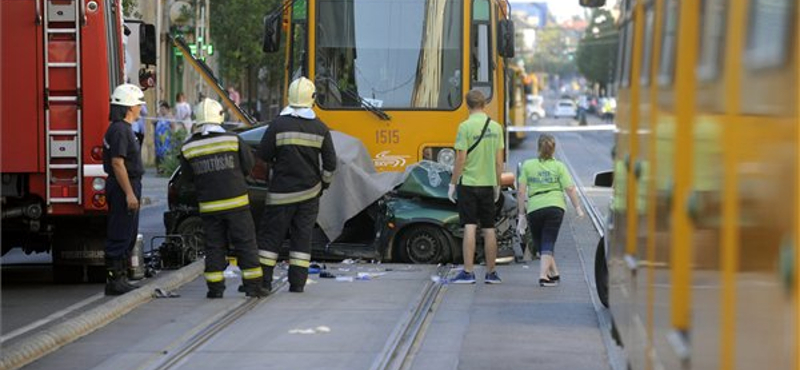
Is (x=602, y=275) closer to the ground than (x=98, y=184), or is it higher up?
closer to the ground

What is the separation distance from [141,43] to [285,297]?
3.30 metres

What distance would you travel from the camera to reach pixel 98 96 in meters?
13.5

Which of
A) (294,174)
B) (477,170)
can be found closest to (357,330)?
(294,174)

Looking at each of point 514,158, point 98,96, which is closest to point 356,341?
point 98,96

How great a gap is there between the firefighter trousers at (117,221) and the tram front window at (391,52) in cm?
530

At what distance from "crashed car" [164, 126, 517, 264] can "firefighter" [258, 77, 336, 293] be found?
2850 millimetres

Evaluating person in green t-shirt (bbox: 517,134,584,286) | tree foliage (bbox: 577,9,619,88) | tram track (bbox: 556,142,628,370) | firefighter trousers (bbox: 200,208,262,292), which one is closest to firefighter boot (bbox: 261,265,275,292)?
firefighter trousers (bbox: 200,208,262,292)

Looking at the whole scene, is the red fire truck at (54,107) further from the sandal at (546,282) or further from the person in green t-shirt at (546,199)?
the sandal at (546,282)

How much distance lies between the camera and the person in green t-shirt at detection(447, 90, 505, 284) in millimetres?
13758

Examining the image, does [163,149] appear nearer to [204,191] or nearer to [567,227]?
[567,227]

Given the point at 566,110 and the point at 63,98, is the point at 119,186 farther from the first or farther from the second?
the point at 566,110

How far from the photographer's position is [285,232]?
1299 cm

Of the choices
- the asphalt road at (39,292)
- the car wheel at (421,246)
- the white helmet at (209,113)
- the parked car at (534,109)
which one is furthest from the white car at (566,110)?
the white helmet at (209,113)

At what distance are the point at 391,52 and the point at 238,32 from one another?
90.7 ft
